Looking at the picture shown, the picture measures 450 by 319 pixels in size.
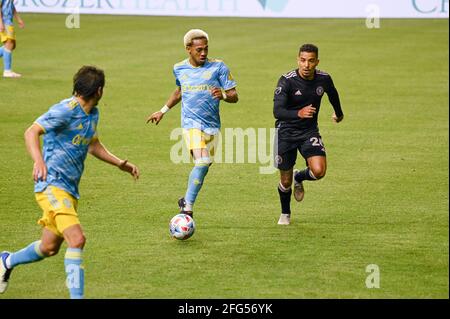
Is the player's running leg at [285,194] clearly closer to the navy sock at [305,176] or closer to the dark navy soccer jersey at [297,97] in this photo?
the navy sock at [305,176]

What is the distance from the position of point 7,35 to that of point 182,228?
43.4 feet

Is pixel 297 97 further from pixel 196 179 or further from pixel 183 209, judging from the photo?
pixel 183 209

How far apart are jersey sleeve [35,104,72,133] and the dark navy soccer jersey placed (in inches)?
141

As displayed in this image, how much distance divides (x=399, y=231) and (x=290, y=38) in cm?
2033

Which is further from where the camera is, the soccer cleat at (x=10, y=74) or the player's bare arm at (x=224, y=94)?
the soccer cleat at (x=10, y=74)

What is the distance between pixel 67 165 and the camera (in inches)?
336

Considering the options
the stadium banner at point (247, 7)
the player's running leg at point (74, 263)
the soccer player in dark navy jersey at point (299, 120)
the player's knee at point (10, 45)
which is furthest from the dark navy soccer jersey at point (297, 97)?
the stadium banner at point (247, 7)

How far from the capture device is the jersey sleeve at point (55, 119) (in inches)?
329

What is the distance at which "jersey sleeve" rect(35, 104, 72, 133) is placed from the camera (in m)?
8.35

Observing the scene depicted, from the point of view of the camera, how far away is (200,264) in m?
10.0

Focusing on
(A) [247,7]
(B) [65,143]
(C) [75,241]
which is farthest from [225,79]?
(A) [247,7]

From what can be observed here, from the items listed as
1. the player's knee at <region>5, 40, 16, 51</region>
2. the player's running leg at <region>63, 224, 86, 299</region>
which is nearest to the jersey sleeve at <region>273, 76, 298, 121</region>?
the player's running leg at <region>63, 224, 86, 299</region>

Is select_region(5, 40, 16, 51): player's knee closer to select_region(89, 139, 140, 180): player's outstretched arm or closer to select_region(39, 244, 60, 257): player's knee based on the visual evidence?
select_region(89, 139, 140, 180): player's outstretched arm

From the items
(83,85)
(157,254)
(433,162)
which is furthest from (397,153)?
Answer: (83,85)
